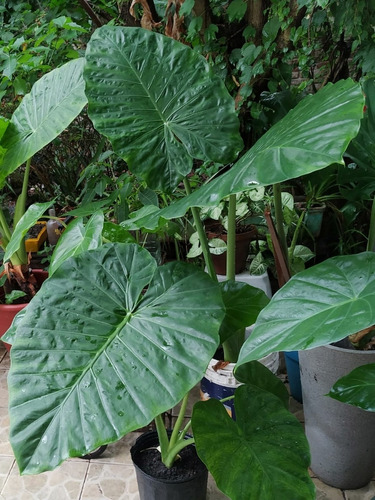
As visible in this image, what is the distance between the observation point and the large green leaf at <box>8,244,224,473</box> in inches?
27.8

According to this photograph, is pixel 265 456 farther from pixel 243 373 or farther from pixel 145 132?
pixel 145 132

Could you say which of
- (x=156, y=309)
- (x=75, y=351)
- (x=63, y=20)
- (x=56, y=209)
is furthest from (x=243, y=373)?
(x=56, y=209)

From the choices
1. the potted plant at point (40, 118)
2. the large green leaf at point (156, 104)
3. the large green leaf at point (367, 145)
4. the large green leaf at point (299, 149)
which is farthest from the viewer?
the potted plant at point (40, 118)

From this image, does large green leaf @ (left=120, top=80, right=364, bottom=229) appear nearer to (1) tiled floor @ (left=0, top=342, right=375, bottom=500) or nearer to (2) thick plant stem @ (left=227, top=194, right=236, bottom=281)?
(2) thick plant stem @ (left=227, top=194, right=236, bottom=281)

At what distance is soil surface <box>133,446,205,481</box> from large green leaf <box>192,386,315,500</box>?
0.94 feet

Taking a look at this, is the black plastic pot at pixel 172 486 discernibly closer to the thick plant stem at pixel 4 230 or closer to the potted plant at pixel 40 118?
the potted plant at pixel 40 118

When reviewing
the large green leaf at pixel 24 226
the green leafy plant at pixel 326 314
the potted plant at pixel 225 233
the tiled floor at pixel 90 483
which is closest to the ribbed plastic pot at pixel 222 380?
the tiled floor at pixel 90 483

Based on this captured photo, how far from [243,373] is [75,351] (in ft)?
1.53


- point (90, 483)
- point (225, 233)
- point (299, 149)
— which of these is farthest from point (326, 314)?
point (225, 233)

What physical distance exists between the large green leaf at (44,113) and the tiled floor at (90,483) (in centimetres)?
97

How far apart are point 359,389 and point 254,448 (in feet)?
0.82

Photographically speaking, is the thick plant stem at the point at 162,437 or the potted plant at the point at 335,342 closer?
the potted plant at the point at 335,342

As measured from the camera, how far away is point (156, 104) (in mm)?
1044

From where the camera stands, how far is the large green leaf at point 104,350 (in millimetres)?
707
